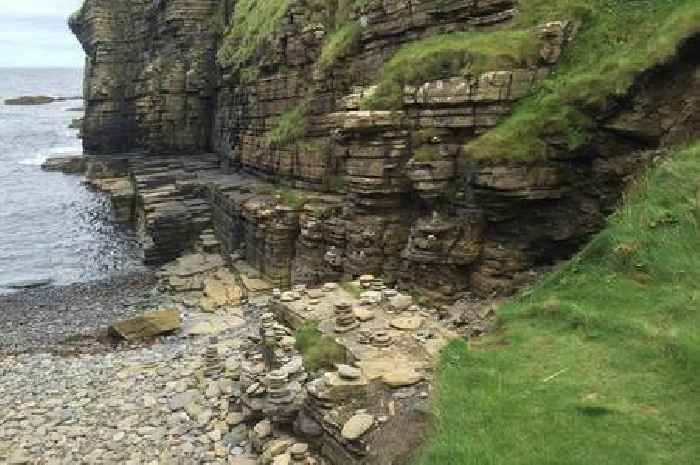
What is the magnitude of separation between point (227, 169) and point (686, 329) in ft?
157

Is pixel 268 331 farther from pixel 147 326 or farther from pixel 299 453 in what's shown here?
pixel 147 326

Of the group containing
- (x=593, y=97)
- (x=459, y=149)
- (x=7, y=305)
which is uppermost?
(x=593, y=97)

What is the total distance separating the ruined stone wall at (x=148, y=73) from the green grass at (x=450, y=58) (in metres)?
41.6

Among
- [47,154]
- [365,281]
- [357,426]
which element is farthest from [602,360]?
[47,154]

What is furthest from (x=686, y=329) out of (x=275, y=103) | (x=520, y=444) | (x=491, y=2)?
(x=275, y=103)

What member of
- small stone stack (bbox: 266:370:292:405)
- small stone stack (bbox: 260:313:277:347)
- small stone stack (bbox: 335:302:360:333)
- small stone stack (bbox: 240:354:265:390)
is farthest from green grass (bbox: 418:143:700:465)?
small stone stack (bbox: 240:354:265:390)

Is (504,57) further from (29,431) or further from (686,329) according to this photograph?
(29,431)

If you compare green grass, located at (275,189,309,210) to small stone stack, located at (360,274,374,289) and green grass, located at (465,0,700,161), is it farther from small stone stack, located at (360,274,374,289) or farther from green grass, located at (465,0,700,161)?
green grass, located at (465,0,700,161)

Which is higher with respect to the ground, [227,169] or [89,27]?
[89,27]

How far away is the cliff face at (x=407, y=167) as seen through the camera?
22828 millimetres

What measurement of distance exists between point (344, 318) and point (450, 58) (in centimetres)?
1208

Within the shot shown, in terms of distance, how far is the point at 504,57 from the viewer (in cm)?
2456

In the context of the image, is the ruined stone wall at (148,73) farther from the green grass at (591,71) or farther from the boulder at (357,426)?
the boulder at (357,426)

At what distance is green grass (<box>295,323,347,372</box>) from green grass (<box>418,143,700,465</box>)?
12.8 feet
